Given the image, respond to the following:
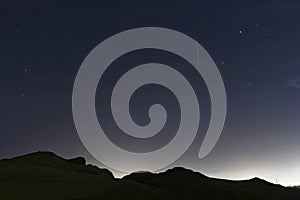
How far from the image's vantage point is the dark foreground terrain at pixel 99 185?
47.3 m

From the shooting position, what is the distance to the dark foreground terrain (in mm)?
47312

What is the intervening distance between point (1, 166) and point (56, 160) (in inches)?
504

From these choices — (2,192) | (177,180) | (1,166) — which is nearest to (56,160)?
(1,166)

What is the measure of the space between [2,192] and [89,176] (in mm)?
17669

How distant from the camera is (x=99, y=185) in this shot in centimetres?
5491

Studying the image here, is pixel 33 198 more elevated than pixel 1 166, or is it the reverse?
pixel 1 166

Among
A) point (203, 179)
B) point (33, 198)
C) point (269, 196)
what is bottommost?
point (33, 198)

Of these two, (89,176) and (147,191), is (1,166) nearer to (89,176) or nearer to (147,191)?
(89,176)

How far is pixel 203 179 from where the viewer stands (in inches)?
2662

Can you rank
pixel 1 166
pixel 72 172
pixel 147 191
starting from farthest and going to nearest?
pixel 72 172, pixel 1 166, pixel 147 191

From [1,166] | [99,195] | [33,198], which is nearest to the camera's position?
[33,198]

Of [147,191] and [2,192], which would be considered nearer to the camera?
[2,192]

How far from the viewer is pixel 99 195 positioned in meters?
48.2

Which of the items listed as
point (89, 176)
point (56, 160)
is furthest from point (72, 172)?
point (56, 160)
